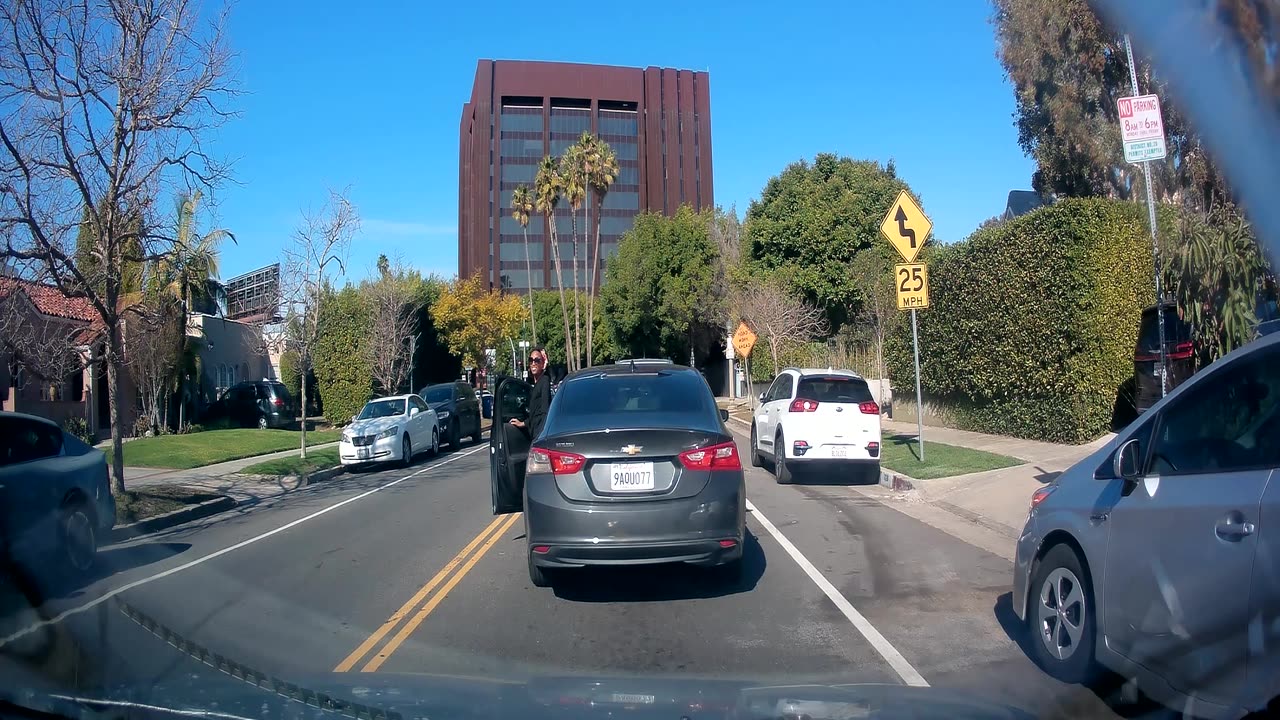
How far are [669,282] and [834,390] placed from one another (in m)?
38.4

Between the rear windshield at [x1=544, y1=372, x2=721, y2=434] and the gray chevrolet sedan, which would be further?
the rear windshield at [x1=544, y1=372, x2=721, y2=434]

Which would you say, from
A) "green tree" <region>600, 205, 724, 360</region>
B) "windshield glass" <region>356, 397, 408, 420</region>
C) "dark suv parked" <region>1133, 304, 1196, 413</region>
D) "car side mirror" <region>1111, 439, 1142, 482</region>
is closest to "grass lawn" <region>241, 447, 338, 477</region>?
"windshield glass" <region>356, 397, 408, 420</region>

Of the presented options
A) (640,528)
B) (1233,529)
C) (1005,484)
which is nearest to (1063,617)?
(1233,529)

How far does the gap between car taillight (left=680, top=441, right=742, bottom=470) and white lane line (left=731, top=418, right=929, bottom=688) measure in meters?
1.34

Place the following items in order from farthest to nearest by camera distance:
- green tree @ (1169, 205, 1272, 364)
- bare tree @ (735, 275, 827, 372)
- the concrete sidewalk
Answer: bare tree @ (735, 275, 827, 372)
the concrete sidewalk
green tree @ (1169, 205, 1272, 364)

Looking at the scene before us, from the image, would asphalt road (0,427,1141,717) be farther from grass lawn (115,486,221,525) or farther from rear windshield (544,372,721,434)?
grass lawn (115,486,221,525)

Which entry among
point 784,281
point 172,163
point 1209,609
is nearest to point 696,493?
point 1209,609

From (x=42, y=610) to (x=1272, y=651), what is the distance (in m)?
8.46

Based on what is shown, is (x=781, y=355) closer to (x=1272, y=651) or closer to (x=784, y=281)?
(x=784, y=281)

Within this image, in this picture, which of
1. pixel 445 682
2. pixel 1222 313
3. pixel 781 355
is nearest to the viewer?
pixel 445 682

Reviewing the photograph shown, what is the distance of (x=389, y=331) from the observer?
35125mm

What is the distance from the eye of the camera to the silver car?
378 centimetres

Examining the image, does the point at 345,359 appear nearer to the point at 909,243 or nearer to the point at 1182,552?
the point at 909,243

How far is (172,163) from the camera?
1352 cm
